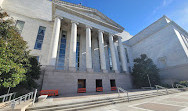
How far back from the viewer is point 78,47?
21.6 meters

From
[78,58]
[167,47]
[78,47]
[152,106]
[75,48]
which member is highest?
[78,47]

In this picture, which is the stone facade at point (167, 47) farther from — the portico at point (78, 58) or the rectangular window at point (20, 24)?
the rectangular window at point (20, 24)

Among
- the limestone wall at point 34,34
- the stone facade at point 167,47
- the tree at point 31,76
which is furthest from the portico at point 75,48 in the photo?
the stone facade at point 167,47

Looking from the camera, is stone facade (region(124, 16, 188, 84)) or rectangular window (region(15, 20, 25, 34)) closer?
rectangular window (region(15, 20, 25, 34))

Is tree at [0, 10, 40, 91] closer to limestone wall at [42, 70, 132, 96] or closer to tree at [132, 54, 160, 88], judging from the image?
limestone wall at [42, 70, 132, 96]

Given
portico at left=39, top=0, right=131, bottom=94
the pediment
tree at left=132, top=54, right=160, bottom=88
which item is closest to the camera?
portico at left=39, top=0, right=131, bottom=94

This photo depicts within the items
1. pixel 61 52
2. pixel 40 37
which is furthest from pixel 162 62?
pixel 40 37

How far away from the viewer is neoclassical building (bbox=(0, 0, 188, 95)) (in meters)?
13.7

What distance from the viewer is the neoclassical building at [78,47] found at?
44.8 ft

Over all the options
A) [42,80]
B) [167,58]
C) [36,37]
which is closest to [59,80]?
[42,80]

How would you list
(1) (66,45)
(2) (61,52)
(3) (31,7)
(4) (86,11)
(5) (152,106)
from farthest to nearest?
(3) (31,7)
(4) (86,11)
(1) (66,45)
(2) (61,52)
(5) (152,106)

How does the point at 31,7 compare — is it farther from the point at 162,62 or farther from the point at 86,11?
the point at 162,62

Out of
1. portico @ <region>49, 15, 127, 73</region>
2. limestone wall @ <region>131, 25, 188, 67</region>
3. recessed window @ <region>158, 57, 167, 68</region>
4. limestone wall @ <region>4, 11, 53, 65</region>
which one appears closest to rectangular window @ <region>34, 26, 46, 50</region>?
limestone wall @ <region>4, 11, 53, 65</region>

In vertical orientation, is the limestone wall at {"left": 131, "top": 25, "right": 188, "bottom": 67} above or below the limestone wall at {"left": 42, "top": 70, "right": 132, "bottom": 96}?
above
